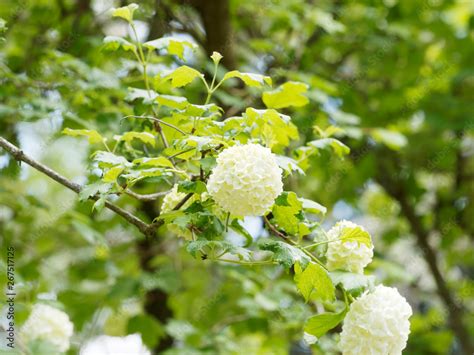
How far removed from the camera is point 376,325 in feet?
5.55

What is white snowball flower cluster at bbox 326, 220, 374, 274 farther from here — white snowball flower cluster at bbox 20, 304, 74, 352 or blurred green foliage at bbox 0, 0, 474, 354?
white snowball flower cluster at bbox 20, 304, 74, 352

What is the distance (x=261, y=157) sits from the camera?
1628 millimetres

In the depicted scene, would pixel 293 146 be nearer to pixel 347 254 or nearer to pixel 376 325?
pixel 347 254

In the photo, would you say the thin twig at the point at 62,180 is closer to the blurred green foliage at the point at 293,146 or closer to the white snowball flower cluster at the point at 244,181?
the white snowball flower cluster at the point at 244,181

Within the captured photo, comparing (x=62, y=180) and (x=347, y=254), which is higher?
(x=62, y=180)

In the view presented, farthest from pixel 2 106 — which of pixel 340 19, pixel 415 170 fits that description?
pixel 415 170

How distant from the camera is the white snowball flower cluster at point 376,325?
1.69m

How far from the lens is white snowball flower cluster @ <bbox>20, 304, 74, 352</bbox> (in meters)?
2.37

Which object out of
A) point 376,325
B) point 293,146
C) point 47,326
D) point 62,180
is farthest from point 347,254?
point 293,146

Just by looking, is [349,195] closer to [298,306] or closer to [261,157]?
[298,306]

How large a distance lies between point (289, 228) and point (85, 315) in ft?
7.47

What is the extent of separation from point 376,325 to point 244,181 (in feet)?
1.73

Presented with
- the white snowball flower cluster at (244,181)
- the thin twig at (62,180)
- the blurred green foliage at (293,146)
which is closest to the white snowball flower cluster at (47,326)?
the blurred green foliage at (293,146)

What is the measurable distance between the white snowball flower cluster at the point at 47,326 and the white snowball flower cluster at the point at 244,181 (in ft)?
3.62
